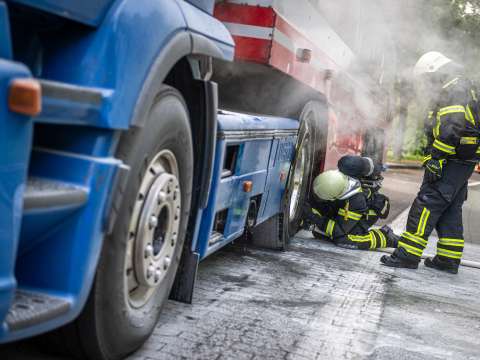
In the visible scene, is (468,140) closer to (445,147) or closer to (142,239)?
(445,147)

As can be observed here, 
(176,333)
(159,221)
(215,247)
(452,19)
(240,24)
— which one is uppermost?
(452,19)

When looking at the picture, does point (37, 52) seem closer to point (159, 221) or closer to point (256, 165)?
point (159, 221)

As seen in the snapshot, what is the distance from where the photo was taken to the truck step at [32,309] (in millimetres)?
1998

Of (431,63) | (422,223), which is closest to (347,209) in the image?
(422,223)

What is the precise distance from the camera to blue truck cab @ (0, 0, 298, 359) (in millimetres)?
→ 1942

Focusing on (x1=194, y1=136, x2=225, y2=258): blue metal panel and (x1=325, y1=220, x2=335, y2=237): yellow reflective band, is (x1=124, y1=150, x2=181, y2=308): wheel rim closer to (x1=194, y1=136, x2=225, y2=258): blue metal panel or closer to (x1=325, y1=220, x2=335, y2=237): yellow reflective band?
(x1=194, y1=136, x2=225, y2=258): blue metal panel

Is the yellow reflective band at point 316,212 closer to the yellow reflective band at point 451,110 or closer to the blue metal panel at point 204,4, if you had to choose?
the yellow reflective band at point 451,110

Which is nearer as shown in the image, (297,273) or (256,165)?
(256,165)

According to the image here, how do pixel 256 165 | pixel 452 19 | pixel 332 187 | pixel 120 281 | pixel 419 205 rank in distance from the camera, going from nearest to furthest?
pixel 120 281 → pixel 256 165 → pixel 419 205 → pixel 332 187 → pixel 452 19

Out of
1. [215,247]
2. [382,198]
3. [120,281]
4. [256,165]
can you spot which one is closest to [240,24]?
[256,165]

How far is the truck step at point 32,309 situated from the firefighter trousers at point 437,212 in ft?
13.4

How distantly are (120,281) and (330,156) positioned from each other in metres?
4.52

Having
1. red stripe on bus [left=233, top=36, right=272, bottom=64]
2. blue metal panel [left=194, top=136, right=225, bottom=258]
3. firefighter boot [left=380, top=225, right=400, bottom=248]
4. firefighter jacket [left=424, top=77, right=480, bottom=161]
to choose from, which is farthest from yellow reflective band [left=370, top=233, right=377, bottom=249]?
blue metal panel [left=194, top=136, right=225, bottom=258]

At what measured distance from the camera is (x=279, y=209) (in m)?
5.61
